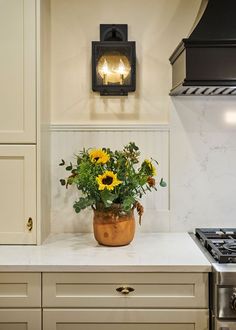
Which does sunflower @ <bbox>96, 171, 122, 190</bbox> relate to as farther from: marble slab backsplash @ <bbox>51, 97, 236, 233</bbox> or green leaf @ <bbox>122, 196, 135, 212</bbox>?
marble slab backsplash @ <bbox>51, 97, 236, 233</bbox>

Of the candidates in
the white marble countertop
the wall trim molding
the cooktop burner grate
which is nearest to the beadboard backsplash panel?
the wall trim molding

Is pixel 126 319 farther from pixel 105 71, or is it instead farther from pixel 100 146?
pixel 105 71

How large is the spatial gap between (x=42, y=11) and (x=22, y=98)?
1.58ft

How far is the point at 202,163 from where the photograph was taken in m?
2.46

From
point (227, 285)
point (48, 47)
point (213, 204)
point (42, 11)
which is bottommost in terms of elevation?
point (227, 285)

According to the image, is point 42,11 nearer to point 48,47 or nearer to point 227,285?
point 48,47

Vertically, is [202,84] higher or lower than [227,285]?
higher

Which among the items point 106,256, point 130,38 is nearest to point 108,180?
point 106,256

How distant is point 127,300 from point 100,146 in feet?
3.08

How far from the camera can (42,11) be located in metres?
2.20

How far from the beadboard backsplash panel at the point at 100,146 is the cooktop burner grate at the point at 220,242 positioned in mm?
A: 257

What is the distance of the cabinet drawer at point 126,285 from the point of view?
185 cm

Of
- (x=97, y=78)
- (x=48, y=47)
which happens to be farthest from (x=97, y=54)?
(x=48, y=47)

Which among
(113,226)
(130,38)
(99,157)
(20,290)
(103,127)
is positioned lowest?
(20,290)
